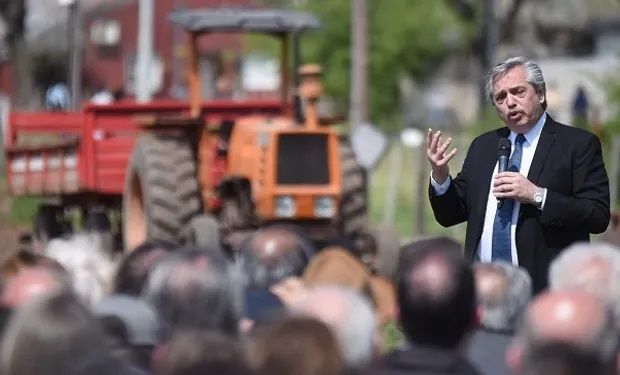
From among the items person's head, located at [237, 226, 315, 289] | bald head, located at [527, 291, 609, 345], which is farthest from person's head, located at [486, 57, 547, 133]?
bald head, located at [527, 291, 609, 345]

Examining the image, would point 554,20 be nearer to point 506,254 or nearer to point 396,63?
point 396,63

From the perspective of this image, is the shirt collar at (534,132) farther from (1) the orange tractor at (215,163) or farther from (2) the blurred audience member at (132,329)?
(1) the orange tractor at (215,163)

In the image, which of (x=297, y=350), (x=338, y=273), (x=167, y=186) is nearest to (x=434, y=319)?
(x=297, y=350)

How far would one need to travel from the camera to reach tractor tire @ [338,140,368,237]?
1617 cm

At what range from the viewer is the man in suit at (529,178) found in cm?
762

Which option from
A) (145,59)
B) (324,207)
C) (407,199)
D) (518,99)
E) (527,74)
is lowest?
(407,199)

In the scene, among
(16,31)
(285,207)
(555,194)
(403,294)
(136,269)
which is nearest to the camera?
(403,294)

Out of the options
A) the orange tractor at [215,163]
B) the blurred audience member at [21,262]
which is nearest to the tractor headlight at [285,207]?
the orange tractor at [215,163]

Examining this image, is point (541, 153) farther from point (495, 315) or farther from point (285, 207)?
point (285, 207)

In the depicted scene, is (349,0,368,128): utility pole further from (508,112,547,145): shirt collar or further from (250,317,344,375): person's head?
(250,317,344,375): person's head

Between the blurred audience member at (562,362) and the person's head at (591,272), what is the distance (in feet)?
3.43

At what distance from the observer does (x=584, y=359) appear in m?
4.96

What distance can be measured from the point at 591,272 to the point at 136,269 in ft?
5.31

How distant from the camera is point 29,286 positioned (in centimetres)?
602
